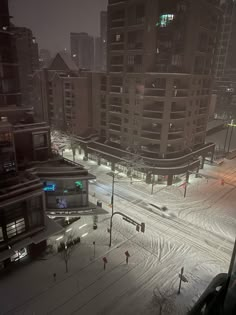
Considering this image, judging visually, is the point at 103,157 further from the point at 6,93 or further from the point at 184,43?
the point at 184,43

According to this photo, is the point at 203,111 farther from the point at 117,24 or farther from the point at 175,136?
the point at 117,24

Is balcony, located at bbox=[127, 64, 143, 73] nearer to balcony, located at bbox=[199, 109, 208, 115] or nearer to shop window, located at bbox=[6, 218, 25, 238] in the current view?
balcony, located at bbox=[199, 109, 208, 115]

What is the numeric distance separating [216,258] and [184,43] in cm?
4214

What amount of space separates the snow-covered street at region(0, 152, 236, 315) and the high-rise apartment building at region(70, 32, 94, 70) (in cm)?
14941

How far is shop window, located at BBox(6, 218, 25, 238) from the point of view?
26.2m

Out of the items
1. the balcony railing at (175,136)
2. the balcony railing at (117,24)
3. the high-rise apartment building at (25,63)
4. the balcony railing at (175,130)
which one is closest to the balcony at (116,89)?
the balcony railing at (117,24)

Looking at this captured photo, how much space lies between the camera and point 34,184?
92.4ft

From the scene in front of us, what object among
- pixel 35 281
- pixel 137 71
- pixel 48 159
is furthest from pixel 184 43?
pixel 35 281

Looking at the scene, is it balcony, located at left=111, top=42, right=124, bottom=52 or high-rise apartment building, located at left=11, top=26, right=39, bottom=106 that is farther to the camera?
high-rise apartment building, located at left=11, top=26, right=39, bottom=106

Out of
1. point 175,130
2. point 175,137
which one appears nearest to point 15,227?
point 175,137

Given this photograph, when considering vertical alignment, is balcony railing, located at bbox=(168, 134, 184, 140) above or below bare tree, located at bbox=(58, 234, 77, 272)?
above

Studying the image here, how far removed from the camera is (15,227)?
1054 inches

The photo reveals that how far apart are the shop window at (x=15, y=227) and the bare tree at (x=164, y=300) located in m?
16.9

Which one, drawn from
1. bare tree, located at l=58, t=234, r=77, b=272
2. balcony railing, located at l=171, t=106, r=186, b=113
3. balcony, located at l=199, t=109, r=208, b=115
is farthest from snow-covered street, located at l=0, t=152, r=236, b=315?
balcony, located at l=199, t=109, r=208, b=115
